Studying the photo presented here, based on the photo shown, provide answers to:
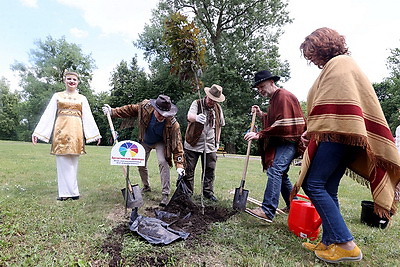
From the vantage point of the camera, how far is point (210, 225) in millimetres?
3154

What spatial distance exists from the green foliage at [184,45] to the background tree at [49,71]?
2957 centimetres

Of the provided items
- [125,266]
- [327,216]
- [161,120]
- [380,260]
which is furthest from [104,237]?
[380,260]

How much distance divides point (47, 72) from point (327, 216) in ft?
117

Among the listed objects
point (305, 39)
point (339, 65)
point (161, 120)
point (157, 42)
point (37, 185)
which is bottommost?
point (37, 185)

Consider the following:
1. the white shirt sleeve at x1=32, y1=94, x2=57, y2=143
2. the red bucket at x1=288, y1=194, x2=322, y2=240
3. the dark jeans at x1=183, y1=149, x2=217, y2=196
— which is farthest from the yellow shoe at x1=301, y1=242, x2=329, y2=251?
the white shirt sleeve at x1=32, y1=94, x2=57, y2=143

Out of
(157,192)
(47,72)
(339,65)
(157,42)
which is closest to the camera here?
(339,65)

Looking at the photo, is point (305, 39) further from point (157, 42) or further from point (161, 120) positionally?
point (157, 42)

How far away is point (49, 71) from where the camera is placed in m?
31.5

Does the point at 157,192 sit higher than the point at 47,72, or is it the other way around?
the point at 47,72

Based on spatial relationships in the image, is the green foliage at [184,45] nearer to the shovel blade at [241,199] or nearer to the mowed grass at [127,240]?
the shovel blade at [241,199]

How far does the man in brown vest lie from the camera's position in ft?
13.7

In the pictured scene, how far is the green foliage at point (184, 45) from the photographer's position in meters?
3.90

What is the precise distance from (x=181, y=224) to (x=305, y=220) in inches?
54.4

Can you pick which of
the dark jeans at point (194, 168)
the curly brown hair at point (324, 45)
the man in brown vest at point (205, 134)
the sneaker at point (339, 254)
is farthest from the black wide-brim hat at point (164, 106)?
the sneaker at point (339, 254)
